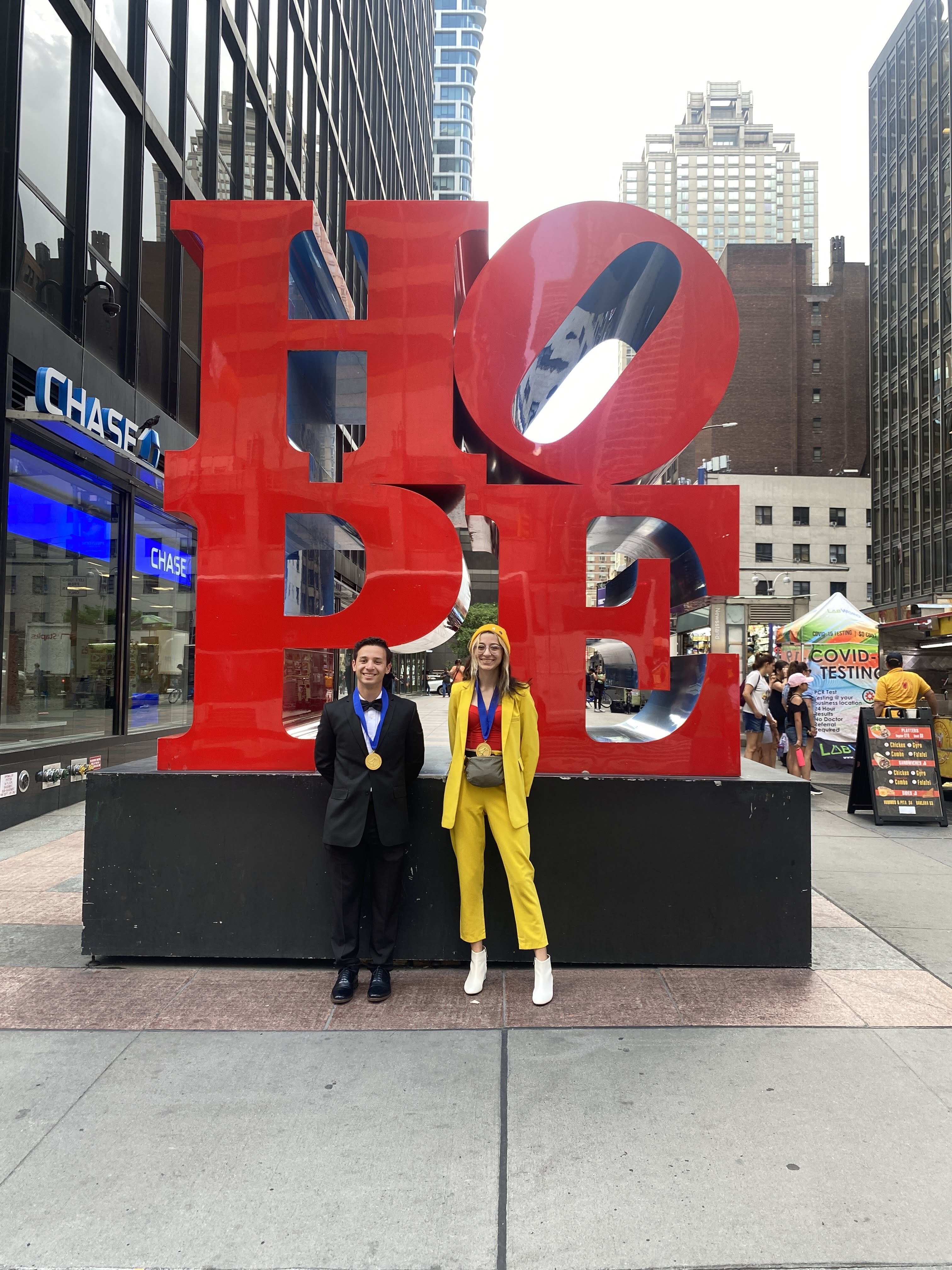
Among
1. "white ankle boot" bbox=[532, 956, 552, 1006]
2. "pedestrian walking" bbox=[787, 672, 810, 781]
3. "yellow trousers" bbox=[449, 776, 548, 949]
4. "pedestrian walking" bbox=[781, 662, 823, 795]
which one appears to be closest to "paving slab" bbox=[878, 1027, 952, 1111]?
"white ankle boot" bbox=[532, 956, 552, 1006]

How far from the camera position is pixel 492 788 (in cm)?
441

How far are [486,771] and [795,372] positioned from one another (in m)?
78.0

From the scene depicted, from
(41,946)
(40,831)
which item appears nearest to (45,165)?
(40,831)

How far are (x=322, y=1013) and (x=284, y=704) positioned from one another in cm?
187

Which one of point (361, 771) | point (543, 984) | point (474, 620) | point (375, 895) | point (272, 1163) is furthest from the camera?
point (474, 620)

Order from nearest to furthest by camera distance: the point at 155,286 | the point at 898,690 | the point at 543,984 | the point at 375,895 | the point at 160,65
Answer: the point at 543,984 < the point at 375,895 < the point at 898,690 < the point at 155,286 < the point at 160,65

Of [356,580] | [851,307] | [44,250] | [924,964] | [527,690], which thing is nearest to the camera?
[527,690]

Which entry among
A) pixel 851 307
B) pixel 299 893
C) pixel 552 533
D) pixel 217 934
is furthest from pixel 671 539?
pixel 851 307

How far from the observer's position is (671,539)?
208 inches

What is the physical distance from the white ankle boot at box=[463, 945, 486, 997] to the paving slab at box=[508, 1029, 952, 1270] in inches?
20.0

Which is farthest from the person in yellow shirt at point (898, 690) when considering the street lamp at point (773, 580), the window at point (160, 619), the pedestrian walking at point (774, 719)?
the street lamp at point (773, 580)

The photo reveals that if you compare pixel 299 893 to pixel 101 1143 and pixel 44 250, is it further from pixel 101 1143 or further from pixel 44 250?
pixel 44 250

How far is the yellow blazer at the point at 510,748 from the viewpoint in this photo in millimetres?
4355

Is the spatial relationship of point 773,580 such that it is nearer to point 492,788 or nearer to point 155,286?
point 155,286
